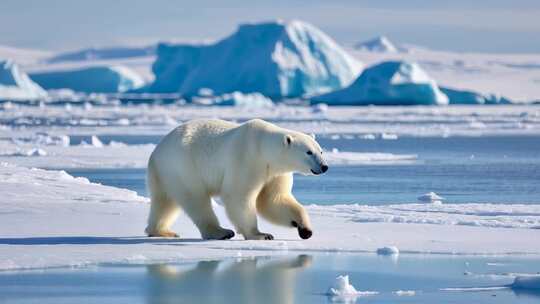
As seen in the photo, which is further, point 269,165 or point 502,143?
point 502,143

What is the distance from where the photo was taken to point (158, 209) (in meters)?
7.62

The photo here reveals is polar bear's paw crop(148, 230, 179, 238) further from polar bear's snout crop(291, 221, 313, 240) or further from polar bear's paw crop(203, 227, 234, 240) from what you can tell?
polar bear's snout crop(291, 221, 313, 240)

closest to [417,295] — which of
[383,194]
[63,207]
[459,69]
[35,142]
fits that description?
[63,207]

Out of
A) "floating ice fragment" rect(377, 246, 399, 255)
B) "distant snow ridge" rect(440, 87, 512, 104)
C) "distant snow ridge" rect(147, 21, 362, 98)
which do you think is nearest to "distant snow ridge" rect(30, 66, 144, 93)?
"distant snow ridge" rect(147, 21, 362, 98)

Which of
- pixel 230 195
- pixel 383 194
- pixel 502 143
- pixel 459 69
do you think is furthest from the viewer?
pixel 459 69

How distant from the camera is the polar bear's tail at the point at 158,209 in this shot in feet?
24.8

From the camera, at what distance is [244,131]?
7.38 meters

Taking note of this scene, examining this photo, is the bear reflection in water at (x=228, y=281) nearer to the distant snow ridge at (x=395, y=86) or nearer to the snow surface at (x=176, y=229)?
the snow surface at (x=176, y=229)

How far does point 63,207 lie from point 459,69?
247 feet

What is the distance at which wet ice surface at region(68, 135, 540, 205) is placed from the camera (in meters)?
11.3

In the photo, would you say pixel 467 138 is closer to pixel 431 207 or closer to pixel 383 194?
pixel 383 194

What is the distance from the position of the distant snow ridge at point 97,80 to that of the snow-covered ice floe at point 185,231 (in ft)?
228

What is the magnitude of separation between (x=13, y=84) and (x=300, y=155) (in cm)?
5963

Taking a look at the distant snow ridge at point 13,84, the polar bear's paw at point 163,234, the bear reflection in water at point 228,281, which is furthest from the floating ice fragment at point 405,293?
the distant snow ridge at point 13,84
